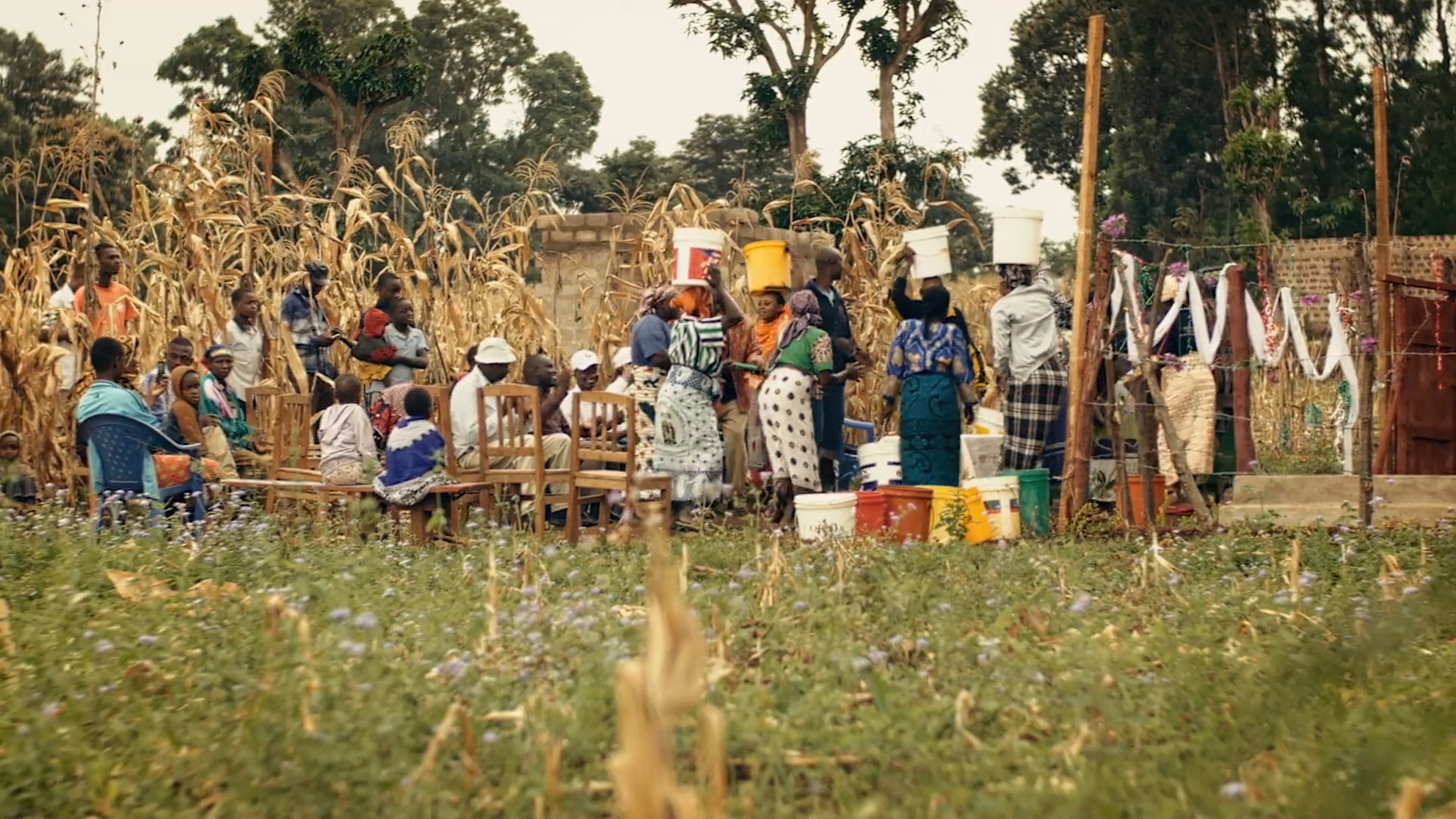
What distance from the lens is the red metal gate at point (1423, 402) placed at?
979cm

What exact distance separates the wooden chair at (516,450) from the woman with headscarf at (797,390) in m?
1.22

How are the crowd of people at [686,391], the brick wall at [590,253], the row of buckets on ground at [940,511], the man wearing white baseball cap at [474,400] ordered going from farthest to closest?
the brick wall at [590,253] < the man wearing white baseball cap at [474,400] < the crowd of people at [686,391] < the row of buckets on ground at [940,511]

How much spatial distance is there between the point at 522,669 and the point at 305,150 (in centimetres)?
3440

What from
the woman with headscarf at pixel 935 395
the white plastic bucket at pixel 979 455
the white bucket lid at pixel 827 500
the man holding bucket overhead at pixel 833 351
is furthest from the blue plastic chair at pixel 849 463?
the white bucket lid at pixel 827 500

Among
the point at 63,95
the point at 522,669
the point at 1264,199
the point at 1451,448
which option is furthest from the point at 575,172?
the point at 522,669

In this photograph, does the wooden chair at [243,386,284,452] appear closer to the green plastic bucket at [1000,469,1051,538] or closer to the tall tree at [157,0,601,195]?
the green plastic bucket at [1000,469,1051,538]

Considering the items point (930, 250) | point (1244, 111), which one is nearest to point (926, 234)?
point (930, 250)

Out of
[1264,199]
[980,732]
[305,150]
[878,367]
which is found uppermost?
[305,150]

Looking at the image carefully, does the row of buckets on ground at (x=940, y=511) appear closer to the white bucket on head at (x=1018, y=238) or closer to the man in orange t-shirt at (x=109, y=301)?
the white bucket on head at (x=1018, y=238)

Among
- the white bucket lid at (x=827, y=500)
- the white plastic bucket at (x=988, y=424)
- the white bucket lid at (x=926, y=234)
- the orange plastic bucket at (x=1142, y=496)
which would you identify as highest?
the white bucket lid at (x=926, y=234)

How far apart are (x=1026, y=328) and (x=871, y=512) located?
1384 millimetres

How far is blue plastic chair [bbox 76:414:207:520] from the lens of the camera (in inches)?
330

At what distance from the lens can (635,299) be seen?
41.2 ft

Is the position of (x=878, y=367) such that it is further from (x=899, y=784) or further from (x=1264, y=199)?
(x=1264, y=199)
